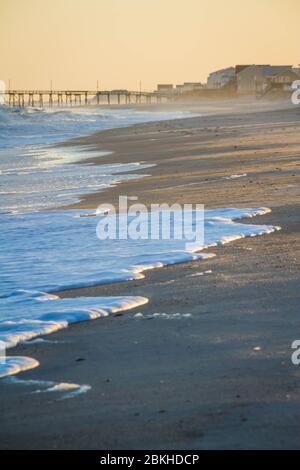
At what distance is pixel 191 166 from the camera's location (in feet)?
53.9

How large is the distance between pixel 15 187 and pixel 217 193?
4.50 meters

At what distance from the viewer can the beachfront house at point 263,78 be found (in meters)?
116

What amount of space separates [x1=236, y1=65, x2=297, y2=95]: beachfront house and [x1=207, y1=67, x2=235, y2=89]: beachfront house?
49.8 ft

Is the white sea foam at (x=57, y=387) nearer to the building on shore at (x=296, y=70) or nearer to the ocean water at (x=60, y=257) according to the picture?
the ocean water at (x=60, y=257)

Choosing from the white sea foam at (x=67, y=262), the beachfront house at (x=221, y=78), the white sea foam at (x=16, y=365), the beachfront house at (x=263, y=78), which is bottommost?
the white sea foam at (x=16, y=365)

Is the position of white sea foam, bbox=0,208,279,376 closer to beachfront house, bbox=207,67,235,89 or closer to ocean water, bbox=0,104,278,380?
ocean water, bbox=0,104,278,380

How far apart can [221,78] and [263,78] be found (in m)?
37.7

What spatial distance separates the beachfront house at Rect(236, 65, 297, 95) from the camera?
116206 mm

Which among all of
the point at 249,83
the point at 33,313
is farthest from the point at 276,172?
the point at 249,83

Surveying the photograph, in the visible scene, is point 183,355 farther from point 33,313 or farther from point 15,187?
point 15,187

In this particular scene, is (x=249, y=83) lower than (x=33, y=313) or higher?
higher

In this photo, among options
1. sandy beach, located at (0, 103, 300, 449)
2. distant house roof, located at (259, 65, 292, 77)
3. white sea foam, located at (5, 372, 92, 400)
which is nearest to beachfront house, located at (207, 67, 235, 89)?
distant house roof, located at (259, 65, 292, 77)

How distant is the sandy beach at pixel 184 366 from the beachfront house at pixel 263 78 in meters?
108

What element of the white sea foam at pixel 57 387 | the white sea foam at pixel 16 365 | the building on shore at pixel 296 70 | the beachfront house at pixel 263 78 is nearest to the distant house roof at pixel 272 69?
the beachfront house at pixel 263 78
